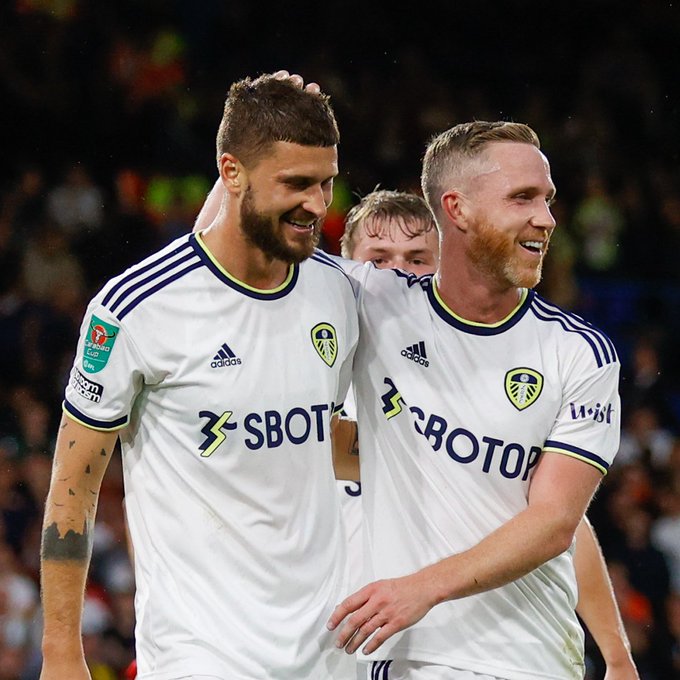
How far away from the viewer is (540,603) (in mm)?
4035

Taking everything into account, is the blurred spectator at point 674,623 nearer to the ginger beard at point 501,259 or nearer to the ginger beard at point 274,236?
the ginger beard at point 501,259

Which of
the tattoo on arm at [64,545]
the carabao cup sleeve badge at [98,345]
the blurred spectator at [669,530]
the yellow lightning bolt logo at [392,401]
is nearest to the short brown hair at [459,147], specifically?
the yellow lightning bolt logo at [392,401]

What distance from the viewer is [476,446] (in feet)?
13.0

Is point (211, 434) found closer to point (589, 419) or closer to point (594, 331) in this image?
point (589, 419)

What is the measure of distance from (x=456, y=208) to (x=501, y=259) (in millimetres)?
251

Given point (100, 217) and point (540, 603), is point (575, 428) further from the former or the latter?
point (100, 217)

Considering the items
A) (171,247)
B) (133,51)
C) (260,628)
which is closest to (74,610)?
(260,628)

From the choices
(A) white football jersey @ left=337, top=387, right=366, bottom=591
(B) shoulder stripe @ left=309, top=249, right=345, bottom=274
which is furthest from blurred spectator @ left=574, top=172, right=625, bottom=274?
(B) shoulder stripe @ left=309, top=249, right=345, bottom=274

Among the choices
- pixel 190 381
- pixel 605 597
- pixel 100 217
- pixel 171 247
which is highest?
pixel 100 217

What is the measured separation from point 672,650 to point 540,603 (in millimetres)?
5492

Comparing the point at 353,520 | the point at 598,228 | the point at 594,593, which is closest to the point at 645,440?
the point at 598,228

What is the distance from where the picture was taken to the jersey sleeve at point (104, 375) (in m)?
Result: 3.54

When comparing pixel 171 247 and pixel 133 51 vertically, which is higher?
pixel 133 51

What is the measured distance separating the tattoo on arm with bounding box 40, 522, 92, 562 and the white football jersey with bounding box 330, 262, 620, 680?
3.18ft
